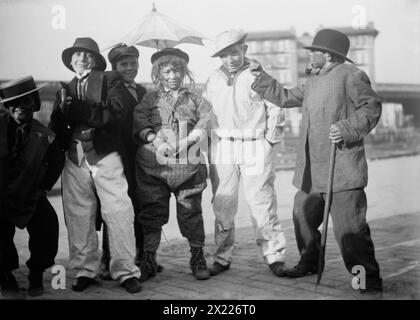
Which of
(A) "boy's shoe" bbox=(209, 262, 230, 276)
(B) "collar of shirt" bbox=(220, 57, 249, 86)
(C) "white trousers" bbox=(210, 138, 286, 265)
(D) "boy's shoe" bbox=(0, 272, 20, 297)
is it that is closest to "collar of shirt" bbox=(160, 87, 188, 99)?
(B) "collar of shirt" bbox=(220, 57, 249, 86)

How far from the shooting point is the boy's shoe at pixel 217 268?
12.5 ft

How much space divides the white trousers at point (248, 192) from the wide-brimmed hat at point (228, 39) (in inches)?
29.9

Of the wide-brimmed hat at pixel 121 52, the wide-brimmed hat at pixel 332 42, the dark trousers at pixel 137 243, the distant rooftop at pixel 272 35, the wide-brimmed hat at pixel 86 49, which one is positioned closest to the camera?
the wide-brimmed hat at pixel 332 42

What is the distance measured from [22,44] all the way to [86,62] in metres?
0.76

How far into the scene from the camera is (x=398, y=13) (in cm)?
376

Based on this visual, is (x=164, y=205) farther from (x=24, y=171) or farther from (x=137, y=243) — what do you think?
(x=24, y=171)

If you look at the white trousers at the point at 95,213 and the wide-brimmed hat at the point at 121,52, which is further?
the wide-brimmed hat at the point at 121,52

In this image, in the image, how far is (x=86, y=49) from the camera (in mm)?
3619

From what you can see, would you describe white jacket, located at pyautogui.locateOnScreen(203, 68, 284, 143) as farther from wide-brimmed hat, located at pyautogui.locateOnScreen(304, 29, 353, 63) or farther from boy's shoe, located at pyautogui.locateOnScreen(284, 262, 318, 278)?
boy's shoe, located at pyautogui.locateOnScreen(284, 262, 318, 278)

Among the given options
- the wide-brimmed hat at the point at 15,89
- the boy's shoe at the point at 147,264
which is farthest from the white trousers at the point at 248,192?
the wide-brimmed hat at the point at 15,89

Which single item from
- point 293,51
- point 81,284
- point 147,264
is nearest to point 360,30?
point 293,51

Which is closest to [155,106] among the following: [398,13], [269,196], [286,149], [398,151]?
[269,196]

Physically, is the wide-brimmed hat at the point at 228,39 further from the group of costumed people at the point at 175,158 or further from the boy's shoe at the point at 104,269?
the boy's shoe at the point at 104,269

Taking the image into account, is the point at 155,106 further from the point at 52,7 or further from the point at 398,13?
the point at 398,13
